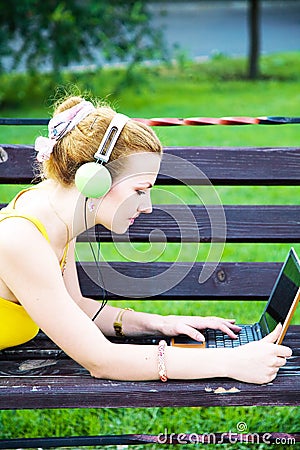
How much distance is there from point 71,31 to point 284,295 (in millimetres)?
6756

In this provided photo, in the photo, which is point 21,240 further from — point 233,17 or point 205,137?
point 233,17

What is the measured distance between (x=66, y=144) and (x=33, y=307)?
0.45m

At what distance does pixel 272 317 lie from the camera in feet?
8.85

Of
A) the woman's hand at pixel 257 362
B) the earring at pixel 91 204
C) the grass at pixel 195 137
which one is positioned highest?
the earring at pixel 91 204

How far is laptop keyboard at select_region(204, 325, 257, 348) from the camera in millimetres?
2639

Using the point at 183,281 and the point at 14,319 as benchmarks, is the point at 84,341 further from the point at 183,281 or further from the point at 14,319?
the point at 183,281

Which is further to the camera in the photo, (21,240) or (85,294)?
(85,294)

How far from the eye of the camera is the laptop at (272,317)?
257 cm

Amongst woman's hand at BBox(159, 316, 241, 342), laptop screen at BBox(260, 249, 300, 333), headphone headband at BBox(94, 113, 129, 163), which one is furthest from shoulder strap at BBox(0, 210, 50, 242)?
laptop screen at BBox(260, 249, 300, 333)

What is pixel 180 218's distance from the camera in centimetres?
321

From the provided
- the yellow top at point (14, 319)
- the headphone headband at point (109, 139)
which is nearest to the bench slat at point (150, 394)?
the yellow top at point (14, 319)

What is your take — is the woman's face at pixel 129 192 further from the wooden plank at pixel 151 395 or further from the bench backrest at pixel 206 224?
the bench backrest at pixel 206 224

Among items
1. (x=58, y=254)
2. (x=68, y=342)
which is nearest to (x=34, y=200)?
(x=58, y=254)

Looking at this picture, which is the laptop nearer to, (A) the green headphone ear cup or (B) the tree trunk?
(A) the green headphone ear cup
